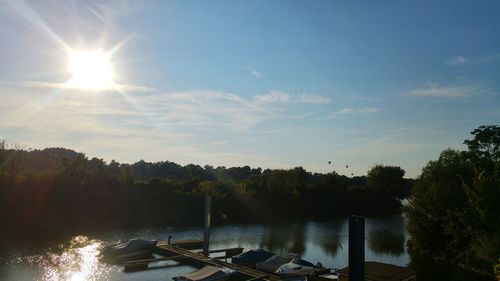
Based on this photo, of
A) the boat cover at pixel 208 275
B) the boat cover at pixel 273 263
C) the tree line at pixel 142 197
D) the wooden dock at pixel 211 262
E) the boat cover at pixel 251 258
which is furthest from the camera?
the tree line at pixel 142 197

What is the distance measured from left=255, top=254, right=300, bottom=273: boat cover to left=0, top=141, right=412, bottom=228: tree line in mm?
30559

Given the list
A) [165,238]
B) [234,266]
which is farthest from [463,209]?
[165,238]

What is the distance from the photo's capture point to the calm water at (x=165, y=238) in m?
31.0

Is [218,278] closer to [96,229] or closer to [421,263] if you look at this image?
[421,263]

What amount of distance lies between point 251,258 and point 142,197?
4351cm

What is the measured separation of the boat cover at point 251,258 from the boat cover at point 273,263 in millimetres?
1012

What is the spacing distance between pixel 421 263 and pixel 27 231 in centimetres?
4260

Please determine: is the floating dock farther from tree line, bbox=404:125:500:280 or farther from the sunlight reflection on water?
tree line, bbox=404:125:500:280

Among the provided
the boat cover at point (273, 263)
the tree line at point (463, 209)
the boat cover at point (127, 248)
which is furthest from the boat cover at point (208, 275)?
the tree line at point (463, 209)

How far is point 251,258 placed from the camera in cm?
3334

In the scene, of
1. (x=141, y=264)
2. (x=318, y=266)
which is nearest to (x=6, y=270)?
(x=141, y=264)

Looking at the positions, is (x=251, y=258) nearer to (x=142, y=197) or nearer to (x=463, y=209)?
(x=463, y=209)

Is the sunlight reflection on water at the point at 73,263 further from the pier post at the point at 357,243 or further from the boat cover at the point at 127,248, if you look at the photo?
the pier post at the point at 357,243

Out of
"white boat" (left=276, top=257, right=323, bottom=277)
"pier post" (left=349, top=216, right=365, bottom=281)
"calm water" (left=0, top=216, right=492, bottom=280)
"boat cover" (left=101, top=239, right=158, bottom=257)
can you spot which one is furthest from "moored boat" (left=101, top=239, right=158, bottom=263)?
"pier post" (left=349, top=216, right=365, bottom=281)
